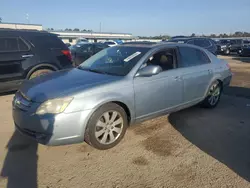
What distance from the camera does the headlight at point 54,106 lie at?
3.10 metres

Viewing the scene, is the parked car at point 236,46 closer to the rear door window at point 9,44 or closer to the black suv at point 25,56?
the black suv at point 25,56

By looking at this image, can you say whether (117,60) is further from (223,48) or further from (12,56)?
(223,48)

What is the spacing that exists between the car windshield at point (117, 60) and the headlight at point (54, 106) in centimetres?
108

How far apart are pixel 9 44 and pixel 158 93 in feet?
14.2

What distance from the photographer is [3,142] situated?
3.76 meters

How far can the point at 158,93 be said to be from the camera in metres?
4.08

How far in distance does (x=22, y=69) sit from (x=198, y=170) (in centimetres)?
505

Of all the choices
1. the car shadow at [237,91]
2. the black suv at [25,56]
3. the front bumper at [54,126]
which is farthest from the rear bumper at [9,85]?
the car shadow at [237,91]

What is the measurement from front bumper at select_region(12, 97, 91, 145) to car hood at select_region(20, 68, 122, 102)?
0.75ft

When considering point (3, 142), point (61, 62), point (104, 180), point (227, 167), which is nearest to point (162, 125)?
point (227, 167)

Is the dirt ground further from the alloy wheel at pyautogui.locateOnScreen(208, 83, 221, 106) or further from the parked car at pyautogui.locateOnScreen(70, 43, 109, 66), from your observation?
the parked car at pyautogui.locateOnScreen(70, 43, 109, 66)

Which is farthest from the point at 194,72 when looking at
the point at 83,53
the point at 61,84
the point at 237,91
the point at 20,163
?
the point at 83,53

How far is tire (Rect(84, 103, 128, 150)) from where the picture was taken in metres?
3.36

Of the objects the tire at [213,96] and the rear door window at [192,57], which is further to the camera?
the tire at [213,96]
